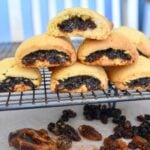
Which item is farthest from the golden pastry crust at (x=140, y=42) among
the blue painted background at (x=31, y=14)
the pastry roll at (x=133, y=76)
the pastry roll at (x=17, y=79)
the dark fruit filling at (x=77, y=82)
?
the blue painted background at (x=31, y=14)

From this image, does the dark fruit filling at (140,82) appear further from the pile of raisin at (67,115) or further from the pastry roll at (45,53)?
the pile of raisin at (67,115)

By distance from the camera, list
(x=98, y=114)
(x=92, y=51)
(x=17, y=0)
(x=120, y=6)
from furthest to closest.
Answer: (x=120, y=6) < (x=17, y=0) < (x=98, y=114) < (x=92, y=51)

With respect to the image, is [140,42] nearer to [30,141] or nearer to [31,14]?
[30,141]

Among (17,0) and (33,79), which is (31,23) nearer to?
(17,0)

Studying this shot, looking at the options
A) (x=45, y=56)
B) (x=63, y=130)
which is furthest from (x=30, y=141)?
(x=45, y=56)

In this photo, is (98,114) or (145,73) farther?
(98,114)

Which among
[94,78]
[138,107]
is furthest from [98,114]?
[94,78]
